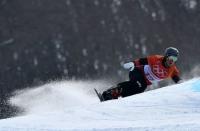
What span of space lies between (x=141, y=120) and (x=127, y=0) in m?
84.1

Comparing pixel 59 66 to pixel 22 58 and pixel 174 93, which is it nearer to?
pixel 22 58

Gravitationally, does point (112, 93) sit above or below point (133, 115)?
below

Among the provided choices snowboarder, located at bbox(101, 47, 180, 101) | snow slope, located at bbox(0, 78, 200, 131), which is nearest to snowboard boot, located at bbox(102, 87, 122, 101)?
snowboarder, located at bbox(101, 47, 180, 101)

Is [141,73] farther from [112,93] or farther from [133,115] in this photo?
[133,115]

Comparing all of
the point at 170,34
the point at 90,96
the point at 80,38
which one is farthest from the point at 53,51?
the point at 90,96

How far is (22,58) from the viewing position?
7594cm

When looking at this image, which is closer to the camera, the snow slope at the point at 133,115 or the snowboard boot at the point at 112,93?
the snow slope at the point at 133,115

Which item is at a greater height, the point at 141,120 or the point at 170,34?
the point at 141,120

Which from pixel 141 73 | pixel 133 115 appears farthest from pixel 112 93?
pixel 133 115

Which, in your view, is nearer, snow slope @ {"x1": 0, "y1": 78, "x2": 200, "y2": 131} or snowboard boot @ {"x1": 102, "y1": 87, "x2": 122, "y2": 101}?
snow slope @ {"x1": 0, "y1": 78, "x2": 200, "y2": 131}

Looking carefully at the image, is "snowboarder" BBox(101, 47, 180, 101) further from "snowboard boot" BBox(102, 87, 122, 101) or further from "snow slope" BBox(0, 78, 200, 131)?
"snow slope" BBox(0, 78, 200, 131)

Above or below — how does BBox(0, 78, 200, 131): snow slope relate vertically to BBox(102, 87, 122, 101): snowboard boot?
above

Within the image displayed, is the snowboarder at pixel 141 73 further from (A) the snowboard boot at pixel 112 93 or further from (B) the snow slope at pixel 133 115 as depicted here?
(B) the snow slope at pixel 133 115

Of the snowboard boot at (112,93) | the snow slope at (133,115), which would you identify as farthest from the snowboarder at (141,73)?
the snow slope at (133,115)
